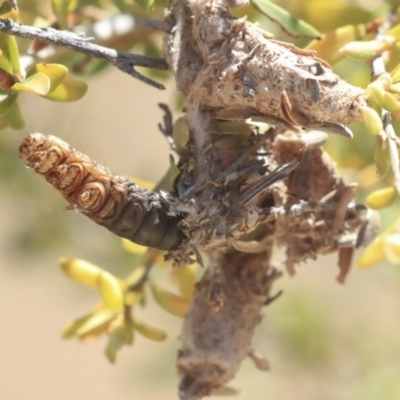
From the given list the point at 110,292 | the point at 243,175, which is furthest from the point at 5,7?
the point at 110,292

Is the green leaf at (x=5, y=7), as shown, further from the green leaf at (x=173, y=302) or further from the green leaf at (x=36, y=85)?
the green leaf at (x=173, y=302)

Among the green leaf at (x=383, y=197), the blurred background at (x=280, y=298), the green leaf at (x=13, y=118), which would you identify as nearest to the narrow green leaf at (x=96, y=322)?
the blurred background at (x=280, y=298)

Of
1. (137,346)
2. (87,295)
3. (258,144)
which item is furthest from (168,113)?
(137,346)

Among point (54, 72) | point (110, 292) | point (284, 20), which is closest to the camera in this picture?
point (54, 72)

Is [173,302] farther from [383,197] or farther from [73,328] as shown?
[383,197]

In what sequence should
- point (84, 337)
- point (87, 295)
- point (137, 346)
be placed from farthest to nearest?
point (137, 346), point (87, 295), point (84, 337)

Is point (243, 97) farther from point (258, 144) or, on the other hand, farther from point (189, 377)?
point (189, 377)

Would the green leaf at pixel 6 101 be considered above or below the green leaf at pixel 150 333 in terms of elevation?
above
